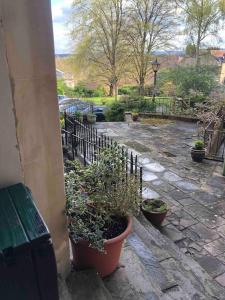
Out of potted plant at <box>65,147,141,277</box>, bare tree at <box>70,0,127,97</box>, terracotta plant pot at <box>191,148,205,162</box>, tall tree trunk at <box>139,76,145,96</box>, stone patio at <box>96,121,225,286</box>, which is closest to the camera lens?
potted plant at <box>65,147,141,277</box>

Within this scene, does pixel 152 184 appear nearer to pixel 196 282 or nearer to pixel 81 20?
pixel 196 282

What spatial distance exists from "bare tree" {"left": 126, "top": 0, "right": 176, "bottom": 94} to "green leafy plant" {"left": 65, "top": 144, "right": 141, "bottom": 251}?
16.4 m

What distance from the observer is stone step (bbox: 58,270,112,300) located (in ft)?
6.28

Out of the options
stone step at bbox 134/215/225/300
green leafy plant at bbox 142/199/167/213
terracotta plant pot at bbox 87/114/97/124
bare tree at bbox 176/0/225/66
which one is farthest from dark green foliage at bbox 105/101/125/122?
stone step at bbox 134/215/225/300

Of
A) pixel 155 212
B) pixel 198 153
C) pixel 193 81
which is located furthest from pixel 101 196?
pixel 193 81

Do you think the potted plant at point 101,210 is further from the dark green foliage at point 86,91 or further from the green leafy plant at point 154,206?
the dark green foliage at point 86,91

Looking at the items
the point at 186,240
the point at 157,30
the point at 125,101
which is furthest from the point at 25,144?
the point at 157,30

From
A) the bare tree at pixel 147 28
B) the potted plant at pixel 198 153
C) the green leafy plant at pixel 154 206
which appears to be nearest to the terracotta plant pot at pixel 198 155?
the potted plant at pixel 198 153

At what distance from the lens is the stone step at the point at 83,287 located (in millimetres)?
1915

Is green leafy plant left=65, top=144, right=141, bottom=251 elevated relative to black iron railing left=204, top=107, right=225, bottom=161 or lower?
elevated

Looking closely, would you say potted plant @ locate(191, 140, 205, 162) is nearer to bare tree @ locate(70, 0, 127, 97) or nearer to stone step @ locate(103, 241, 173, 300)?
stone step @ locate(103, 241, 173, 300)

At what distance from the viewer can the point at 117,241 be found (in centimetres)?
211

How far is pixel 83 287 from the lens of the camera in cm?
200

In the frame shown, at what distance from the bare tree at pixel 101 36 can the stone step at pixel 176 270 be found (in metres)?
16.8
